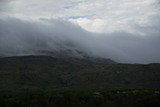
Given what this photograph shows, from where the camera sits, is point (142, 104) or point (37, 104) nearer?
point (142, 104)

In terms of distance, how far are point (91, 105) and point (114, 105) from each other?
6.65 meters

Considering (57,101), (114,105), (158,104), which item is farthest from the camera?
(57,101)

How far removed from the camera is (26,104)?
2420 inches

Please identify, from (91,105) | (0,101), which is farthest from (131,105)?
(0,101)

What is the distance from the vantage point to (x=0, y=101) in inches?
2468

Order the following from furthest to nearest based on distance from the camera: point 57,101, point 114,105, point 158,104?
point 57,101
point 114,105
point 158,104

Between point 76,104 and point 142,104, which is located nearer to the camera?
point 142,104

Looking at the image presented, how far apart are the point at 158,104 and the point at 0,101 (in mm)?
29022

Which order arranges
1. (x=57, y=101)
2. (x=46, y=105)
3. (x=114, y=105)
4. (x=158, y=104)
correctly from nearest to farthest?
(x=158, y=104) → (x=114, y=105) → (x=46, y=105) → (x=57, y=101)

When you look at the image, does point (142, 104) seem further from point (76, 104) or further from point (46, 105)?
point (46, 105)

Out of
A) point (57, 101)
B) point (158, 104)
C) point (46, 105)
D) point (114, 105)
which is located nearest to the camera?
point (158, 104)

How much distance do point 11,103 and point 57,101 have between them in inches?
332

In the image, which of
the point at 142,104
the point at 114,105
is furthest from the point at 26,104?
the point at 142,104

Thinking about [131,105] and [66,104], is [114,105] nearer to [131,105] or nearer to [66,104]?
[131,105]
